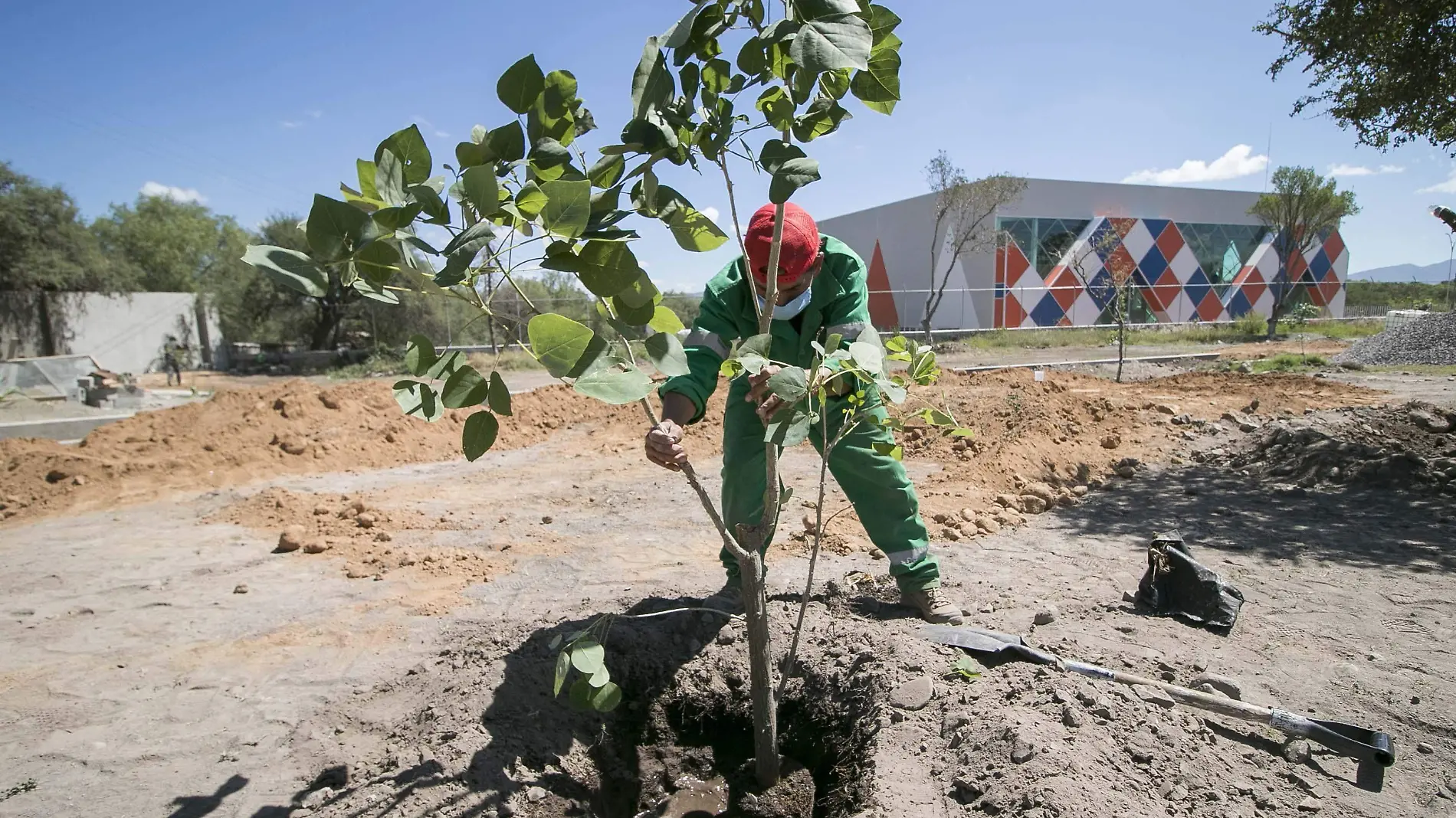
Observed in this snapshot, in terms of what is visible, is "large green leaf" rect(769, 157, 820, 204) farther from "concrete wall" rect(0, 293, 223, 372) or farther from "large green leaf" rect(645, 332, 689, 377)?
"concrete wall" rect(0, 293, 223, 372)

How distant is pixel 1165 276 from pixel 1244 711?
2898 centimetres

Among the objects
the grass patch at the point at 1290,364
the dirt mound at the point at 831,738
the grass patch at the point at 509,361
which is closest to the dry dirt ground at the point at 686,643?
the dirt mound at the point at 831,738

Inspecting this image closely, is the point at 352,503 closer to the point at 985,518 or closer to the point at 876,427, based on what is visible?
the point at 985,518

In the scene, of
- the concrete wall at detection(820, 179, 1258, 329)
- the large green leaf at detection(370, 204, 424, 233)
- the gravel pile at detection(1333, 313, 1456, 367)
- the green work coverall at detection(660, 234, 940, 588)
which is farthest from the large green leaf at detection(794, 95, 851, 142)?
the concrete wall at detection(820, 179, 1258, 329)

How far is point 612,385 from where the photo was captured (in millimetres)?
1134

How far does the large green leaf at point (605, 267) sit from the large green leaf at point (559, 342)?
0.10 meters

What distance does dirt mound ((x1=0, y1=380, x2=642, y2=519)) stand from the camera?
21.0 feet

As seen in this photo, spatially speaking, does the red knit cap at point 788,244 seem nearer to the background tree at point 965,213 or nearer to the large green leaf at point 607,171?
the large green leaf at point 607,171

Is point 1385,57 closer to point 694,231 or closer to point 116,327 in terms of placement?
point 694,231

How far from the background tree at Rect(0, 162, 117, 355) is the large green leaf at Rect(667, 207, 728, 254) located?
26469mm

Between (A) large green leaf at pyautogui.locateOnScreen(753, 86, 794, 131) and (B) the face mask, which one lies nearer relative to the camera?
(A) large green leaf at pyautogui.locateOnScreen(753, 86, 794, 131)

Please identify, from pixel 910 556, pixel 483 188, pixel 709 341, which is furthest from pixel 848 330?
pixel 483 188

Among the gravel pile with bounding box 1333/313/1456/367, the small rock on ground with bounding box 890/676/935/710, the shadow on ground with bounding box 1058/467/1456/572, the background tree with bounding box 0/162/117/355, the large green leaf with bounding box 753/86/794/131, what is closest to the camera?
the large green leaf with bounding box 753/86/794/131

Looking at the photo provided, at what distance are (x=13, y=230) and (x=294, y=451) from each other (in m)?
19.8
